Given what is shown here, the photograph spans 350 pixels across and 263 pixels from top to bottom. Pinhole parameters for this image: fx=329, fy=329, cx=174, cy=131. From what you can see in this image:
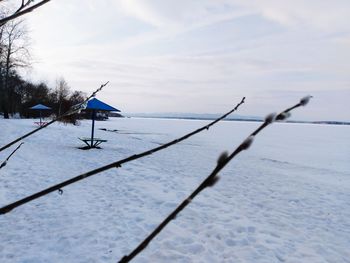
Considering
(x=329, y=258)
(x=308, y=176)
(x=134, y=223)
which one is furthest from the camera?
(x=308, y=176)

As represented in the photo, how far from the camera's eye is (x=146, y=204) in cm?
763

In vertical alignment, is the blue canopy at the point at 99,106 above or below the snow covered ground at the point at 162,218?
above

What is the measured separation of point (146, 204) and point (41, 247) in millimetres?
2964

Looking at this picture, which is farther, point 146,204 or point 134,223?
point 146,204

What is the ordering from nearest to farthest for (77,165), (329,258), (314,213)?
(329,258), (314,213), (77,165)

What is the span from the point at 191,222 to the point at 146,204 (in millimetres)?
1454

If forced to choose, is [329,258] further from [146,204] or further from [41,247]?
[41,247]

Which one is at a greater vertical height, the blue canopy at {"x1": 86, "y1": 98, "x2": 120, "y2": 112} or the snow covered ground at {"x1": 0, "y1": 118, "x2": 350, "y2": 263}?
the blue canopy at {"x1": 86, "y1": 98, "x2": 120, "y2": 112}

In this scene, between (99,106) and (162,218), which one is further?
(99,106)

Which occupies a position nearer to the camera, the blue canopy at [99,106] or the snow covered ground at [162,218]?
the snow covered ground at [162,218]

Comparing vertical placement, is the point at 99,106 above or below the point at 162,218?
above

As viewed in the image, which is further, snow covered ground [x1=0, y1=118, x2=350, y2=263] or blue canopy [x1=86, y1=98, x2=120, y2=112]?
blue canopy [x1=86, y1=98, x2=120, y2=112]

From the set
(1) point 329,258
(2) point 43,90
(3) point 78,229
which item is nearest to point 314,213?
(1) point 329,258

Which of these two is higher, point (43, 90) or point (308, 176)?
point (43, 90)
